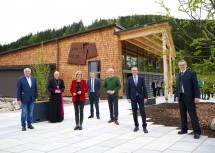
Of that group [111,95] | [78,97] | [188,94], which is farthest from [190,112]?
[78,97]

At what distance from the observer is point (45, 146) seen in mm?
5156

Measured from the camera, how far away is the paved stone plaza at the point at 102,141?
4.78 m

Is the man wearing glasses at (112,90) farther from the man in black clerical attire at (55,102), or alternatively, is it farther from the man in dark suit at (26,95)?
the man in dark suit at (26,95)

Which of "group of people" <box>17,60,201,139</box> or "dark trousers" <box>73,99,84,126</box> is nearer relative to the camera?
"group of people" <box>17,60,201,139</box>

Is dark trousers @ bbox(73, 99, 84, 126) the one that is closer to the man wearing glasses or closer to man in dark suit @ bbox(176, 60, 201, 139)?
the man wearing glasses

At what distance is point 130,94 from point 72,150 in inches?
102

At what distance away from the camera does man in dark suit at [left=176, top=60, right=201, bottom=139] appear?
5.76m

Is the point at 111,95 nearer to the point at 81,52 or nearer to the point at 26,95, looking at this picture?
the point at 26,95

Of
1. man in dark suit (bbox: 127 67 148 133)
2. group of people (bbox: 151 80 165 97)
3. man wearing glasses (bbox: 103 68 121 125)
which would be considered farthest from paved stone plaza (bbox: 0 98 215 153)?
group of people (bbox: 151 80 165 97)

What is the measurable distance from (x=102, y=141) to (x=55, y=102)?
3.68 m

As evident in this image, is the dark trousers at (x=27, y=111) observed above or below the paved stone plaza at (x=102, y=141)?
above

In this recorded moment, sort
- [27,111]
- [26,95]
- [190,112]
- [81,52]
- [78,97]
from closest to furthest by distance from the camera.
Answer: [190,112] < [78,97] < [26,95] < [27,111] < [81,52]

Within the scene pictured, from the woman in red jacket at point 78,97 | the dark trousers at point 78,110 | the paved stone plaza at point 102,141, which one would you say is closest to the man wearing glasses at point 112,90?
the paved stone plaza at point 102,141

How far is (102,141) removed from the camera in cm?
554
